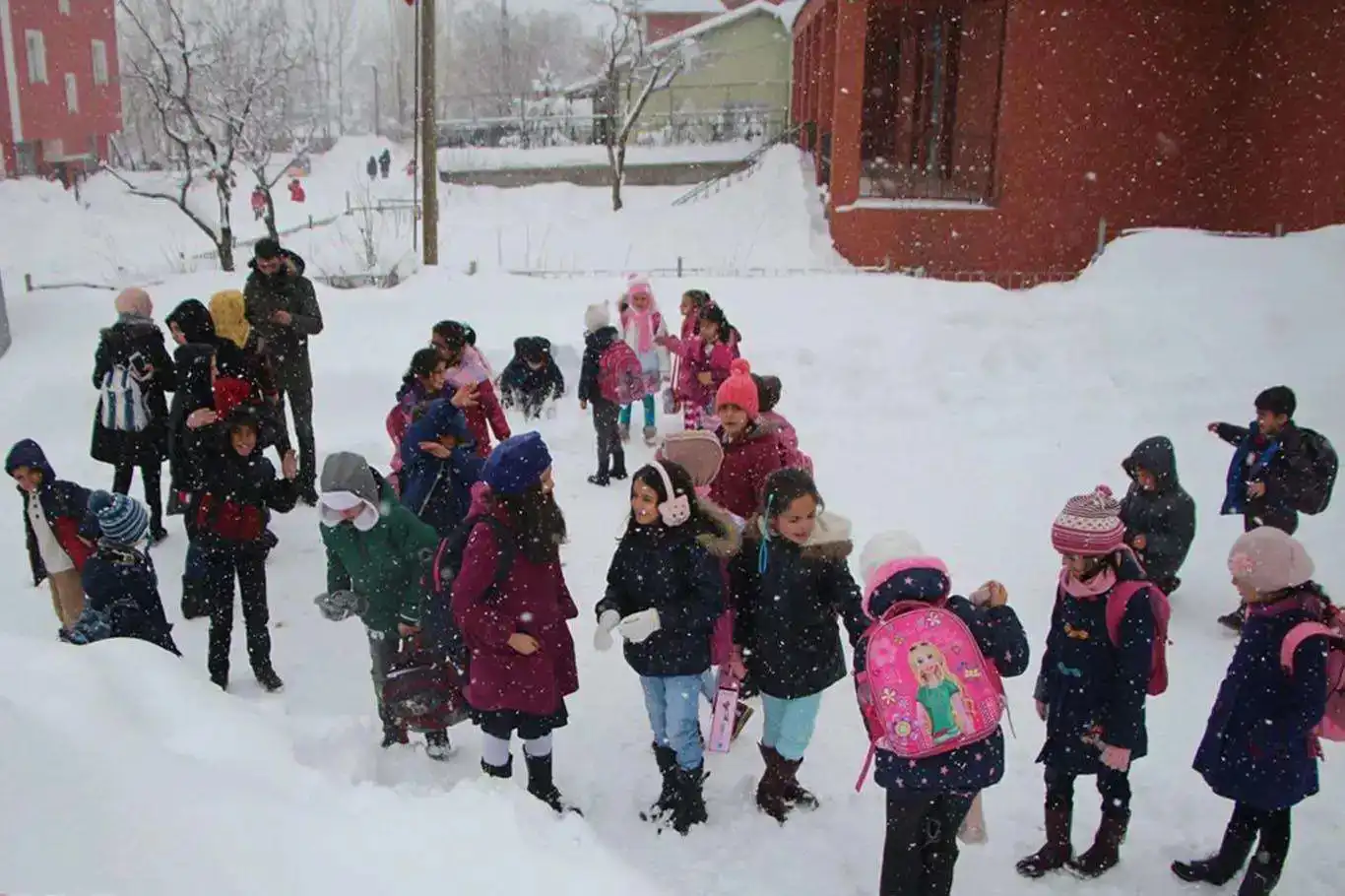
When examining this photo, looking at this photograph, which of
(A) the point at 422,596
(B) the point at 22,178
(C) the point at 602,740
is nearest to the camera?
(A) the point at 422,596

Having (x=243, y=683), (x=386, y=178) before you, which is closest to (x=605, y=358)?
(x=243, y=683)

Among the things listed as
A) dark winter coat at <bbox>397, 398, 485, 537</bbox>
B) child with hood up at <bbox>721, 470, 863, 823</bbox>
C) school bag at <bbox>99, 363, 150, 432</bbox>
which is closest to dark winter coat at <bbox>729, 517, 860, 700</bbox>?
Result: child with hood up at <bbox>721, 470, 863, 823</bbox>

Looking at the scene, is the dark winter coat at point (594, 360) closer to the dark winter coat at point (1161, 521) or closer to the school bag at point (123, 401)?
the school bag at point (123, 401)

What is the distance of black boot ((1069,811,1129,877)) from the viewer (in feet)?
13.2

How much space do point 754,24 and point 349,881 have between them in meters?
41.7

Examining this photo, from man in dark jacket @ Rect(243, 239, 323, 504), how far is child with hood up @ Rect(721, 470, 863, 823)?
14.1 ft

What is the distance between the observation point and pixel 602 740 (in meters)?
5.14

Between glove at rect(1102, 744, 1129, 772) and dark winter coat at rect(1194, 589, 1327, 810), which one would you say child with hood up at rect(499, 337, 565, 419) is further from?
dark winter coat at rect(1194, 589, 1327, 810)

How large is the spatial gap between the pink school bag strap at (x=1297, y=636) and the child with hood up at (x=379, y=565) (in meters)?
3.70

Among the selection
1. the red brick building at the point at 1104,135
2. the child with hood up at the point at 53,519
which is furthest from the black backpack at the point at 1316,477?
the red brick building at the point at 1104,135

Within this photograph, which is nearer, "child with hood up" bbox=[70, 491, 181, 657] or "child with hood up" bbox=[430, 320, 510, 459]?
"child with hood up" bbox=[70, 491, 181, 657]

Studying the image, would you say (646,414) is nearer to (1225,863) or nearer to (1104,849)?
(1104,849)

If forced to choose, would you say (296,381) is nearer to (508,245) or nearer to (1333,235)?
(1333,235)

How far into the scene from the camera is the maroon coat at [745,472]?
5.37m
